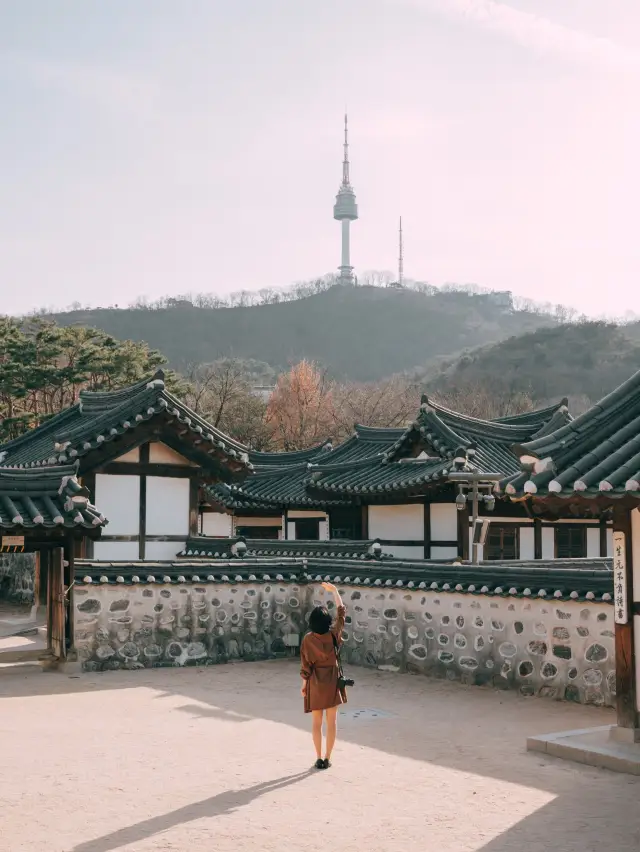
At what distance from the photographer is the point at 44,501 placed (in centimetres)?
1622

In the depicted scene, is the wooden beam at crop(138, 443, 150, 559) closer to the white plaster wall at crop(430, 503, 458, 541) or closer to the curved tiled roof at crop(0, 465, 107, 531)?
the curved tiled roof at crop(0, 465, 107, 531)

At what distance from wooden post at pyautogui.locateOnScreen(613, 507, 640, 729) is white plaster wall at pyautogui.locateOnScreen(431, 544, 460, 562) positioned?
48.6ft

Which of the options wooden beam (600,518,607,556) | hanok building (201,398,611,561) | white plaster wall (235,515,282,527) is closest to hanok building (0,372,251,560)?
hanok building (201,398,611,561)

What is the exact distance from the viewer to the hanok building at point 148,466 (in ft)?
74.9

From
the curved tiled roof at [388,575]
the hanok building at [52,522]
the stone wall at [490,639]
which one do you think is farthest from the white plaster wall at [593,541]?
the hanok building at [52,522]

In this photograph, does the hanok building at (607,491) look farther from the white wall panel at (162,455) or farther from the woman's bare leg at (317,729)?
the white wall panel at (162,455)

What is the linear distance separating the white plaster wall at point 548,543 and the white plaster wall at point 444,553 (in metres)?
3.64

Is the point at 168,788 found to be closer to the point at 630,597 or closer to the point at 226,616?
the point at 630,597

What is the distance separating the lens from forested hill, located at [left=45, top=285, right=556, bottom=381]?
13275 cm

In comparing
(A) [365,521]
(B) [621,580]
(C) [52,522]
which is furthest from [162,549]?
(B) [621,580]

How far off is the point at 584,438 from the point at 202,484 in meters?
15.9

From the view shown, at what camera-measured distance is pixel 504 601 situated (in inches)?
601

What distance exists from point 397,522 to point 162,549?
23.4ft

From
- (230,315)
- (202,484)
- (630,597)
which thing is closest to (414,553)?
(202,484)
